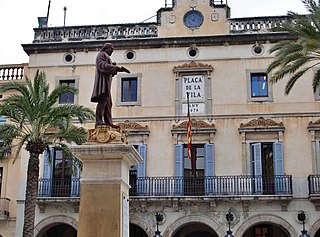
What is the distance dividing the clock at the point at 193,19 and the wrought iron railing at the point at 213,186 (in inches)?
297

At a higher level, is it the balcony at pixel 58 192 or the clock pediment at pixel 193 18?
the clock pediment at pixel 193 18

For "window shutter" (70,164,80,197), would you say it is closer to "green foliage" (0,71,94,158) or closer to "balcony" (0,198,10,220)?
"green foliage" (0,71,94,158)

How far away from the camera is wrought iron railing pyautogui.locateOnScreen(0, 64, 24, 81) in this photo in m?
28.6

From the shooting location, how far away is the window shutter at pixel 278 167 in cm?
2492

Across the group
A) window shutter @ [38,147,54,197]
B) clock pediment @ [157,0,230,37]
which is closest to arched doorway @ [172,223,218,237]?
window shutter @ [38,147,54,197]

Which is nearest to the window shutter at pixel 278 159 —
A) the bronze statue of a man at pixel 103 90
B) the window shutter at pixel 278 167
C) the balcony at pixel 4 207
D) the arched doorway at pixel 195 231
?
the window shutter at pixel 278 167

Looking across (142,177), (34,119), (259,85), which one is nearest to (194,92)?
(259,85)

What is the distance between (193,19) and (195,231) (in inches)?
411

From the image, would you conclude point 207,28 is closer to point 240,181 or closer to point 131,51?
point 131,51

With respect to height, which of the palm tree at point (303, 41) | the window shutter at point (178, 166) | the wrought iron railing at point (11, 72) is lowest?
the window shutter at point (178, 166)

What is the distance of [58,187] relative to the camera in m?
26.2

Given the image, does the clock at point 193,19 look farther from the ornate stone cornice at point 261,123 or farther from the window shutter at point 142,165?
the window shutter at point 142,165

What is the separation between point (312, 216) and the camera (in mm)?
24844

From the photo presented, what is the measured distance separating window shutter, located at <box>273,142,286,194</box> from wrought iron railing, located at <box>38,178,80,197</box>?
8.95 metres
